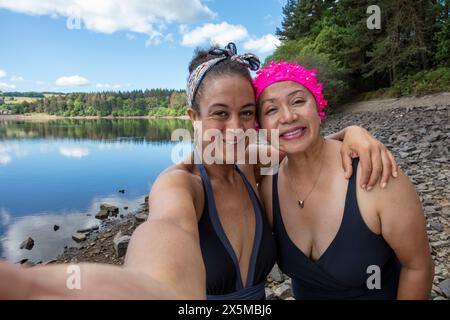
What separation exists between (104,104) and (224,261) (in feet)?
367

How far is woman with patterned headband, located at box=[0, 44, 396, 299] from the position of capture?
1189mm

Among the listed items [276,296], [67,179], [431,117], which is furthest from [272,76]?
[67,179]

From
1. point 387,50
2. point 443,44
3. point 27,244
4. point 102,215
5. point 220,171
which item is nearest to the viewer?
point 220,171

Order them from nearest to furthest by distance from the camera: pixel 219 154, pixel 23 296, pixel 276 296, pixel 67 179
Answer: pixel 23 296 → pixel 219 154 → pixel 276 296 → pixel 67 179

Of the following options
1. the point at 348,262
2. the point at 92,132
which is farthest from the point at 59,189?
the point at 92,132

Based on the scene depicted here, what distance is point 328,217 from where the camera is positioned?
6.02ft

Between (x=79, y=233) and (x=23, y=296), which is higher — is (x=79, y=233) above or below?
below

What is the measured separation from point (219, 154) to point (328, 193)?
75cm

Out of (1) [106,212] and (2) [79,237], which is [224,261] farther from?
(1) [106,212]

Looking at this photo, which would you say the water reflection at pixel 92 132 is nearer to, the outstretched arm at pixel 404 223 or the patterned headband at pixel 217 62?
the patterned headband at pixel 217 62

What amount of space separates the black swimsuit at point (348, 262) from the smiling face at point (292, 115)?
34cm
